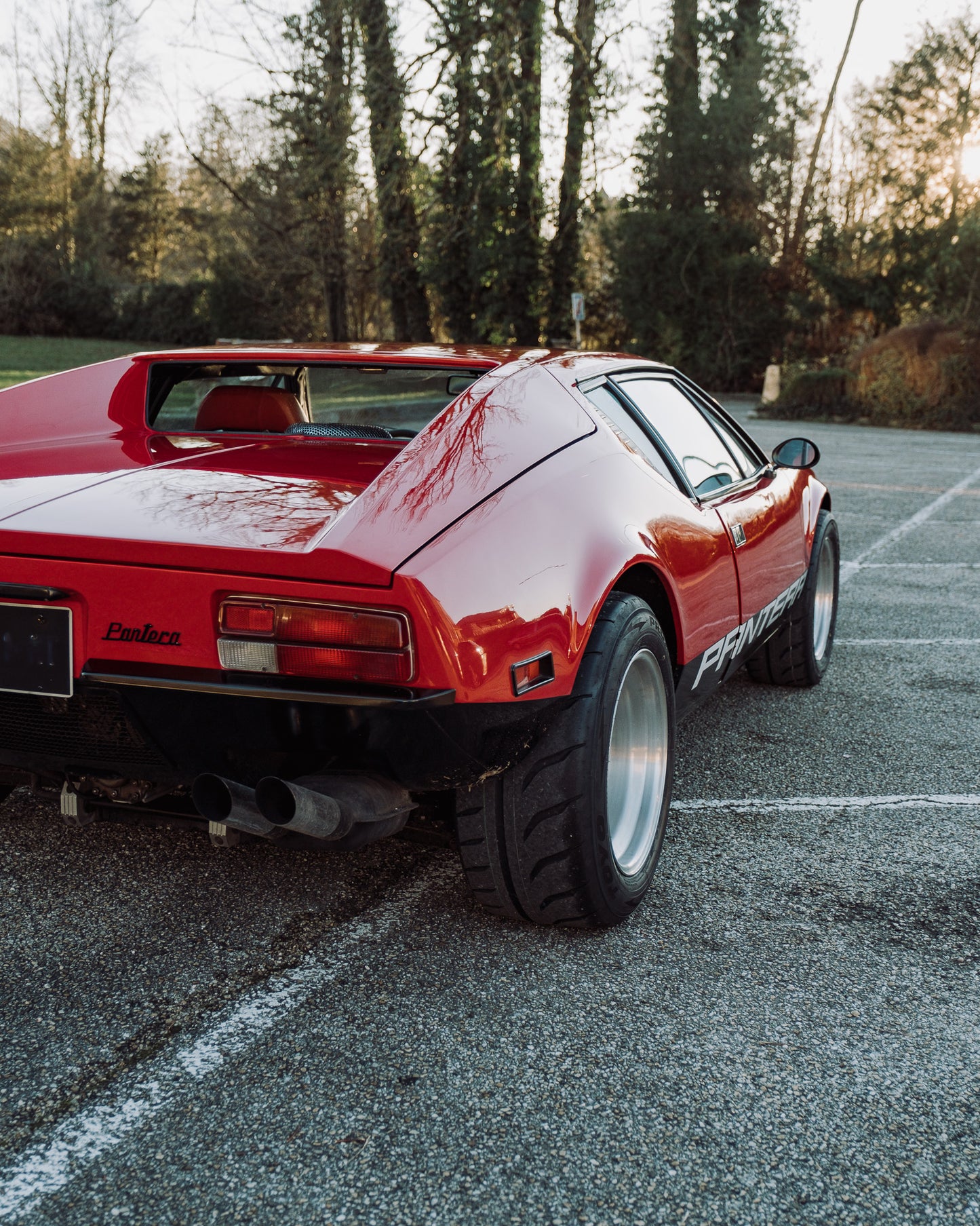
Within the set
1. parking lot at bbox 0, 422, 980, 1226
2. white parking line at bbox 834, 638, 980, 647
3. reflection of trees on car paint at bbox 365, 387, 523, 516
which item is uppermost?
reflection of trees on car paint at bbox 365, 387, 523, 516

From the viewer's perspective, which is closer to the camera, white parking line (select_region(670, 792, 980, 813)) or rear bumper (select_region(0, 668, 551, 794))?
rear bumper (select_region(0, 668, 551, 794))

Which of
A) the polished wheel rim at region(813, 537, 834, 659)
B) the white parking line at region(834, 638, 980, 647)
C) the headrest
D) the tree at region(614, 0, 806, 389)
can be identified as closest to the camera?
the headrest

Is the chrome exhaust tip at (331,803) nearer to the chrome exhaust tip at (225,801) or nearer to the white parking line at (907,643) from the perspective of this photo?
the chrome exhaust tip at (225,801)

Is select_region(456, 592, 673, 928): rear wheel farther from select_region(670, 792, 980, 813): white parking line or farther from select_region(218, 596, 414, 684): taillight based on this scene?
select_region(670, 792, 980, 813): white parking line

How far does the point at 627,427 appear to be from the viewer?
3.34m

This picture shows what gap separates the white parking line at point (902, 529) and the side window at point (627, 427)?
4.63 m

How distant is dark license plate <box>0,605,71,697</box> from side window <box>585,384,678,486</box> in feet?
5.08

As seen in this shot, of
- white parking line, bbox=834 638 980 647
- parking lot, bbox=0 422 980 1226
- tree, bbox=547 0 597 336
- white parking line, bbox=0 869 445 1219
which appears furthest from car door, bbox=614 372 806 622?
tree, bbox=547 0 597 336

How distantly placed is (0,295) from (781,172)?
22.6 metres

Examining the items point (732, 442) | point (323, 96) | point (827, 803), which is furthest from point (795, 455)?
point (323, 96)

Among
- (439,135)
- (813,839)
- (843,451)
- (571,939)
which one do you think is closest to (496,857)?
(571,939)

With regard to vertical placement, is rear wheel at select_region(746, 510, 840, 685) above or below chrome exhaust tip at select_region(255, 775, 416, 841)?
below

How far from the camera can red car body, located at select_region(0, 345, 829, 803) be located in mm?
2201

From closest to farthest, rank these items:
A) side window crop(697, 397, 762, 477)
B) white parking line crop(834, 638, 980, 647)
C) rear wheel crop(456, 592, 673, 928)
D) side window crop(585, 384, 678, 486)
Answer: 1. rear wheel crop(456, 592, 673, 928)
2. side window crop(585, 384, 678, 486)
3. side window crop(697, 397, 762, 477)
4. white parking line crop(834, 638, 980, 647)
